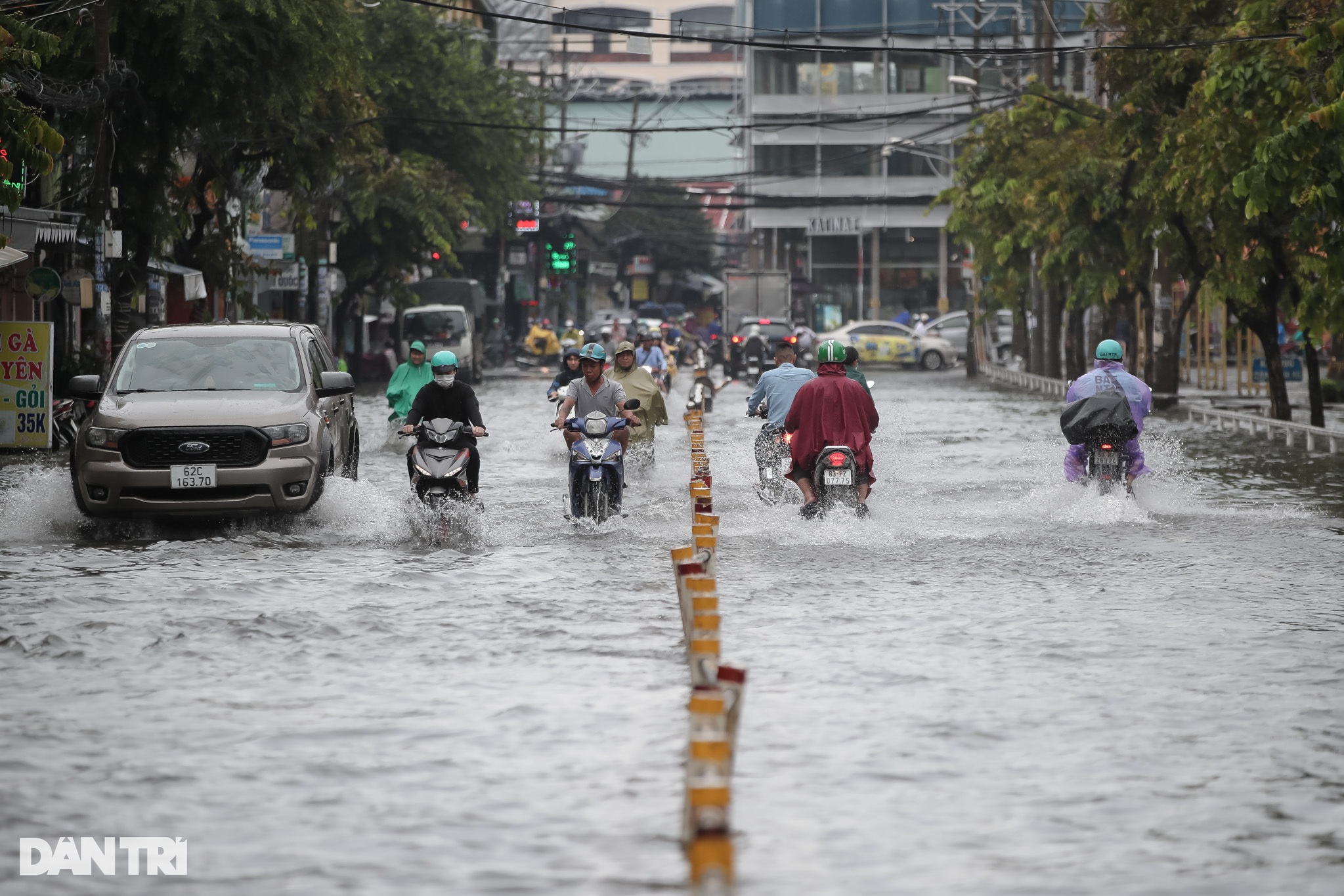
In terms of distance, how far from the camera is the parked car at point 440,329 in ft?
159

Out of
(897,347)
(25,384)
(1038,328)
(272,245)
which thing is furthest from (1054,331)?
(25,384)

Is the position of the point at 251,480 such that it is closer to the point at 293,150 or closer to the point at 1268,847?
the point at 1268,847

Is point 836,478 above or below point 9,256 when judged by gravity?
below

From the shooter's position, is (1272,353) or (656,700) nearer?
(656,700)

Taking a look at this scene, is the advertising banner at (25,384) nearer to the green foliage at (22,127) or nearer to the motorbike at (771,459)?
the green foliage at (22,127)

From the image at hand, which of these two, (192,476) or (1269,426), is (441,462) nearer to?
(192,476)

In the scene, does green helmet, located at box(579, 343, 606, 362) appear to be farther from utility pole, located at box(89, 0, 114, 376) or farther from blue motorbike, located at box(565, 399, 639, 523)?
utility pole, located at box(89, 0, 114, 376)

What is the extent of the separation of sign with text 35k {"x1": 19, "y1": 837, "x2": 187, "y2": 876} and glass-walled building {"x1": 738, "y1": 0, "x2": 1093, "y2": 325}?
7886cm

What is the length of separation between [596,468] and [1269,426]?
15.5 meters

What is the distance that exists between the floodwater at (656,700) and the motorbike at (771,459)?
117cm

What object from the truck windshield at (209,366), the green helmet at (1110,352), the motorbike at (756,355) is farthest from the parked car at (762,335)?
the truck windshield at (209,366)

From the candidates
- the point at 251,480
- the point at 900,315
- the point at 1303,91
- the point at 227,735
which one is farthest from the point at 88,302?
the point at 900,315

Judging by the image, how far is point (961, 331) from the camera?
67.5 metres

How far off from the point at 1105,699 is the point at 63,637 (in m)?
5.27
